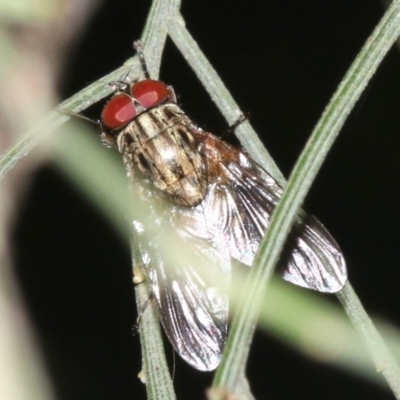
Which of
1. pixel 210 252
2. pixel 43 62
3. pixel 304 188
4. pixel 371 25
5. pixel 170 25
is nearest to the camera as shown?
pixel 304 188

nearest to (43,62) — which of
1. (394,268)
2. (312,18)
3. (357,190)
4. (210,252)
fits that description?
(210,252)

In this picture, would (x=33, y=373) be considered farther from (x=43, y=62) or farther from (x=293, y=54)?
(x=293, y=54)

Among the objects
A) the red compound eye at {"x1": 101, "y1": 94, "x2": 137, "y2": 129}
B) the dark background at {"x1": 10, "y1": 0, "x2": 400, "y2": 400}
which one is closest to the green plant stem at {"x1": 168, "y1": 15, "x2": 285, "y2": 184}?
the red compound eye at {"x1": 101, "y1": 94, "x2": 137, "y2": 129}

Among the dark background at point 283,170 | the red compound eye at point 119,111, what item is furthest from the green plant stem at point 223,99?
the dark background at point 283,170

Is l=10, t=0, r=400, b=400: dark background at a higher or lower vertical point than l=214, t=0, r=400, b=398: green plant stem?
higher

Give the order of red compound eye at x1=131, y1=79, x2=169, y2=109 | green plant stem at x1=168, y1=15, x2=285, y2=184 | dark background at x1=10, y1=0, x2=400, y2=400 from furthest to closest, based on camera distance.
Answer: dark background at x1=10, y1=0, x2=400, y2=400, red compound eye at x1=131, y1=79, x2=169, y2=109, green plant stem at x1=168, y1=15, x2=285, y2=184

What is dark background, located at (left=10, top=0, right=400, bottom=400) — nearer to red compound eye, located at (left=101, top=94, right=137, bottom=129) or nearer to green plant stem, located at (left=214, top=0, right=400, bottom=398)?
red compound eye, located at (left=101, top=94, right=137, bottom=129)
